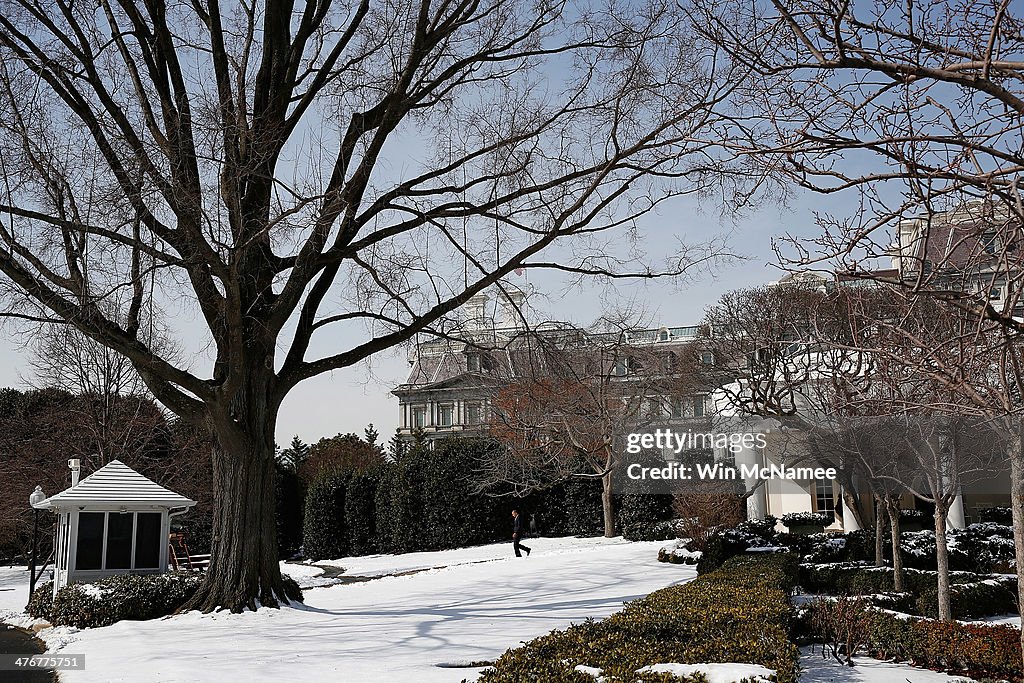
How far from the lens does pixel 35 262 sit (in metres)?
11.7

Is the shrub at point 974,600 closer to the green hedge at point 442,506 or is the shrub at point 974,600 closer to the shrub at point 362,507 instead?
the green hedge at point 442,506

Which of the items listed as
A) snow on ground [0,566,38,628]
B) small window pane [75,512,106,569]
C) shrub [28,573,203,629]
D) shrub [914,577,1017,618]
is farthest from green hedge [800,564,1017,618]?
snow on ground [0,566,38,628]

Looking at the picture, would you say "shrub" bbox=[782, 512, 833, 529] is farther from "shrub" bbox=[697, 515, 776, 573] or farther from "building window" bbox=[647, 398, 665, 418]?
"shrub" bbox=[697, 515, 776, 573]

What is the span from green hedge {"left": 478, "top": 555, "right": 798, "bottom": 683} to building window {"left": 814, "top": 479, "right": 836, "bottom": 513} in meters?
23.3

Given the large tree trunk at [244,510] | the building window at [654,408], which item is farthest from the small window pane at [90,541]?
the building window at [654,408]

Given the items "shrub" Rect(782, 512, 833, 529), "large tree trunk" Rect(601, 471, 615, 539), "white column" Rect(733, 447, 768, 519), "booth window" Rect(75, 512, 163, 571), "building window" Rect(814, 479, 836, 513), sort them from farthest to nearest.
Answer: "building window" Rect(814, 479, 836, 513)
"shrub" Rect(782, 512, 833, 529)
"white column" Rect(733, 447, 768, 519)
"large tree trunk" Rect(601, 471, 615, 539)
"booth window" Rect(75, 512, 163, 571)

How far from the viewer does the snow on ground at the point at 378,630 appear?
28.9 ft

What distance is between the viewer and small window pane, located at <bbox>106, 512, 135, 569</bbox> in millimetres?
15750

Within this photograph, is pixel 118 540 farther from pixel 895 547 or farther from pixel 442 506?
pixel 442 506

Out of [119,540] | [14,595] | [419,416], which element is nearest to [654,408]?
[119,540]

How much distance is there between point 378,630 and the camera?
36.7 feet

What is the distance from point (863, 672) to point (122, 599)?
10.0 metres

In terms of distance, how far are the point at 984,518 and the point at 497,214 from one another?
22.9 metres
